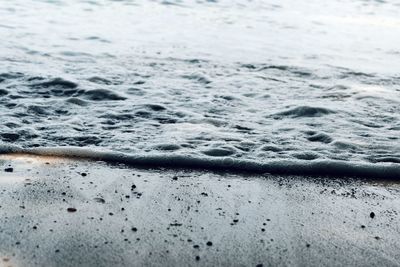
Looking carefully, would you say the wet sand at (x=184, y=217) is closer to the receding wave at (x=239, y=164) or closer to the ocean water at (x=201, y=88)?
the receding wave at (x=239, y=164)

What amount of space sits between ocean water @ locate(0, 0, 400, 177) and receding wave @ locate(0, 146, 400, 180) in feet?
0.05

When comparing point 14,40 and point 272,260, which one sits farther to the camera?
point 14,40

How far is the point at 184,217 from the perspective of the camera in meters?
3.01

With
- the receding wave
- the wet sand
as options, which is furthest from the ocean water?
the wet sand

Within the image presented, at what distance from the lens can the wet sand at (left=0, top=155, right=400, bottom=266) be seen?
8.54ft

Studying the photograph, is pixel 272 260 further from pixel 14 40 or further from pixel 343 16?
pixel 343 16

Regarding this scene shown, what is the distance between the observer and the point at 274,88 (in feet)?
20.1

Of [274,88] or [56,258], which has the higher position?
[56,258]

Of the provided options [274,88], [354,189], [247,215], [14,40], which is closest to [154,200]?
[247,215]

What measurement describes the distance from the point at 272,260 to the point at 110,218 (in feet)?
3.02

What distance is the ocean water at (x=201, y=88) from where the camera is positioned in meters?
4.13

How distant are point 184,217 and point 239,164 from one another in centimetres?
91

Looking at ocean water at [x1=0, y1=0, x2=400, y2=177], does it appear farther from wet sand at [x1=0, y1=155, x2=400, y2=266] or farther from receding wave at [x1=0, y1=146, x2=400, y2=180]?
wet sand at [x1=0, y1=155, x2=400, y2=266]

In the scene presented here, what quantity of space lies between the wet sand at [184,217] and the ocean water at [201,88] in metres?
0.31
